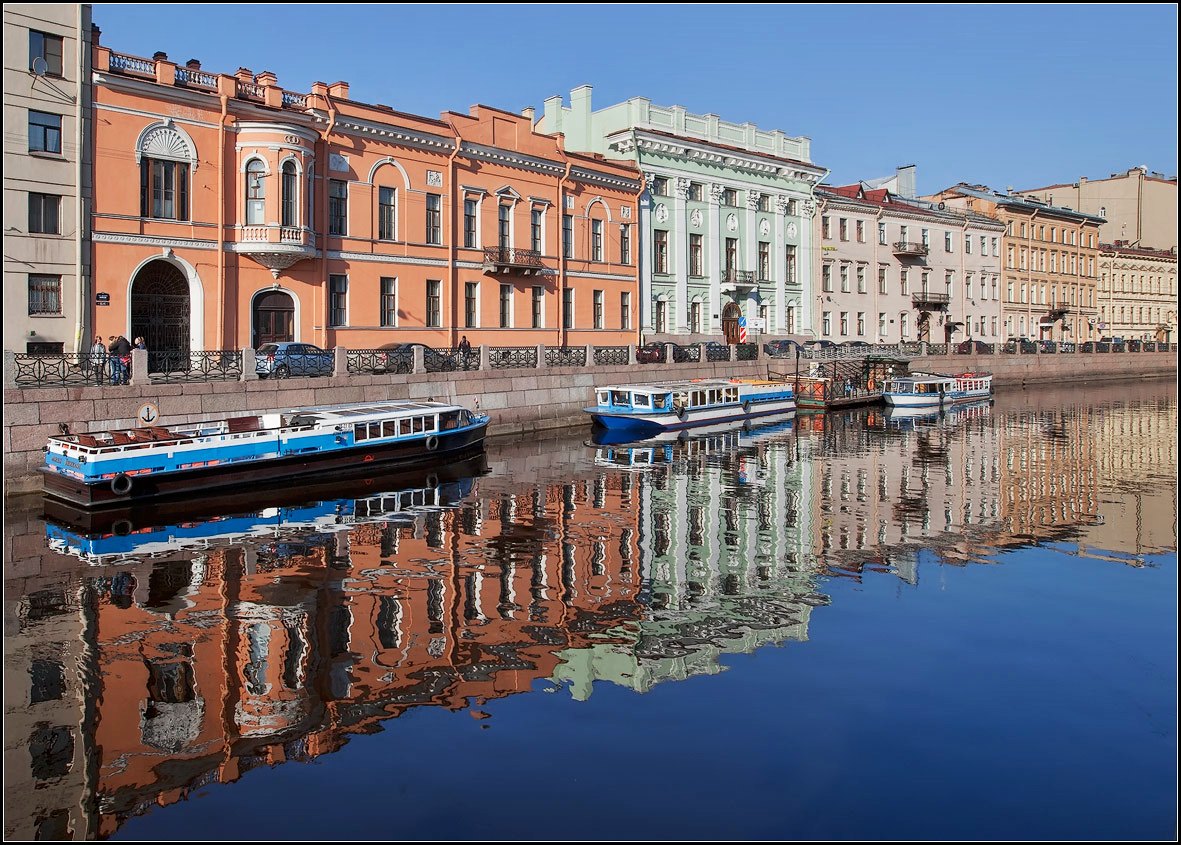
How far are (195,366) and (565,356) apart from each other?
13.0 meters

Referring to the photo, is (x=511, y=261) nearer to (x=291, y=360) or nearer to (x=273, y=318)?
(x=273, y=318)

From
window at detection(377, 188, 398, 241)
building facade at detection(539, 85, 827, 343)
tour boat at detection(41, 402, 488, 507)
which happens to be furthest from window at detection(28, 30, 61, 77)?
building facade at detection(539, 85, 827, 343)

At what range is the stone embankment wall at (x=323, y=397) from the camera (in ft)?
60.2

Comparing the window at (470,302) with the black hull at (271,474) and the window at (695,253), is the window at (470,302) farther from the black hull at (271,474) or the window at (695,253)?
the window at (695,253)

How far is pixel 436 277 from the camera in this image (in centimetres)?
3200

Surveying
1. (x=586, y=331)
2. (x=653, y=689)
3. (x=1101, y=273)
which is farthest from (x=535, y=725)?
(x=1101, y=273)

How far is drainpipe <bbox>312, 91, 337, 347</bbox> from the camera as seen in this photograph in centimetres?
2805

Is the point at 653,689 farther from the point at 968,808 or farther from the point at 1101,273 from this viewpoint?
the point at 1101,273

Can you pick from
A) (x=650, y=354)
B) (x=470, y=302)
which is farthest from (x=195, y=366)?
(x=650, y=354)

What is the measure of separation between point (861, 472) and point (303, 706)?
685 inches

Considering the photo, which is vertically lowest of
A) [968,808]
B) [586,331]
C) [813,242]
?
[968,808]

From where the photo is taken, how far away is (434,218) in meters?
32.0

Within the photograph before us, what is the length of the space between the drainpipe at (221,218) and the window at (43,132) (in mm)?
3929

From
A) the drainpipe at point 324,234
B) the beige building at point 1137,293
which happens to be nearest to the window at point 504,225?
the drainpipe at point 324,234
